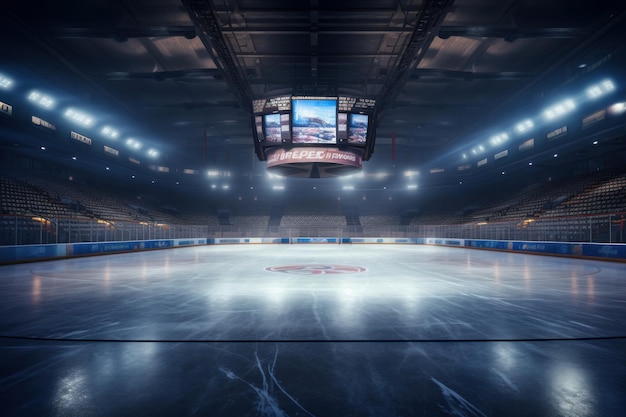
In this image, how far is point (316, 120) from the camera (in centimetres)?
1458

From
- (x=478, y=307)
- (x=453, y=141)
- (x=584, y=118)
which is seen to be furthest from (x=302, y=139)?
(x=453, y=141)

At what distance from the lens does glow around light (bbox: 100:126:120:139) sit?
26509 mm

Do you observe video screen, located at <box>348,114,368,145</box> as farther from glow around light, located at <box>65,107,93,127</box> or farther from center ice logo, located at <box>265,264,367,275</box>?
glow around light, located at <box>65,107,93,127</box>

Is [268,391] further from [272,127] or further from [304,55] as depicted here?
[304,55]

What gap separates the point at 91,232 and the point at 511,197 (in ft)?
132

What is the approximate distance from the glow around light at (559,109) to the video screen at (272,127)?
64.9ft

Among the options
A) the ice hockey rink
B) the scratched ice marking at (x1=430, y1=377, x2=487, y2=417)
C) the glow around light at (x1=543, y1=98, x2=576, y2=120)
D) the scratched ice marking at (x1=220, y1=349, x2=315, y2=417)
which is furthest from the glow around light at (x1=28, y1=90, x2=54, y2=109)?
the glow around light at (x1=543, y1=98, x2=576, y2=120)

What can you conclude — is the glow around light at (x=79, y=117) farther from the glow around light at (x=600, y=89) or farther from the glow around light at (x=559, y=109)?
the glow around light at (x=600, y=89)

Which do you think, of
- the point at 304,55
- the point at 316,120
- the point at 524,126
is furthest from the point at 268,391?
the point at 524,126

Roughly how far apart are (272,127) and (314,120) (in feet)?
7.03

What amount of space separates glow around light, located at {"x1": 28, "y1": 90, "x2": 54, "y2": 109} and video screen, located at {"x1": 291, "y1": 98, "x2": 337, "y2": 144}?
1777 cm

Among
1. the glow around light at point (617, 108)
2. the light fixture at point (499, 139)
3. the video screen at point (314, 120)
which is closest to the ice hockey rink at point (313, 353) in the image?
the video screen at point (314, 120)

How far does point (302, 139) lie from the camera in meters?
14.7

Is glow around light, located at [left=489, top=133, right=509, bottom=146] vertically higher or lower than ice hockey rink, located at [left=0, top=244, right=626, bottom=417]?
higher
